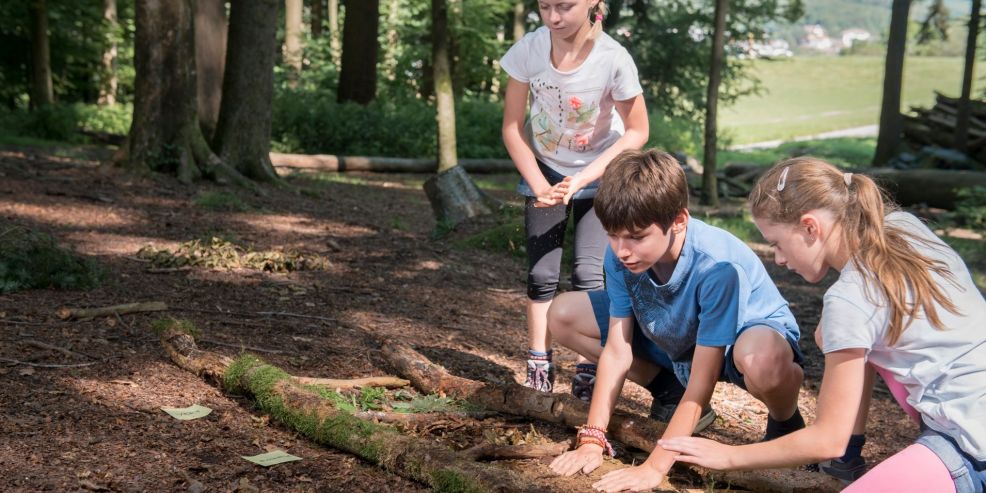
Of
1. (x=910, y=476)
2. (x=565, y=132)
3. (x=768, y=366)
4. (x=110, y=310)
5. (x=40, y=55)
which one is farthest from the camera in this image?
(x=40, y=55)

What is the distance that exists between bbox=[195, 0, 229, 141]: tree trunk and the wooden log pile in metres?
12.9

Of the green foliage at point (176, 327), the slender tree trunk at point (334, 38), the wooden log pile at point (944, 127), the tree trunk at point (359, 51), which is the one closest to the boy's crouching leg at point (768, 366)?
the green foliage at point (176, 327)

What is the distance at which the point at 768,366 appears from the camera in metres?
3.21

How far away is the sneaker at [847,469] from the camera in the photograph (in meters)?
3.28

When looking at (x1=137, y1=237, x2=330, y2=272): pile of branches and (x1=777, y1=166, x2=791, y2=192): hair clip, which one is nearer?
(x1=777, y1=166, x2=791, y2=192): hair clip

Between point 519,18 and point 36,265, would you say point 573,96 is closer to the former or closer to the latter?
point 36,265

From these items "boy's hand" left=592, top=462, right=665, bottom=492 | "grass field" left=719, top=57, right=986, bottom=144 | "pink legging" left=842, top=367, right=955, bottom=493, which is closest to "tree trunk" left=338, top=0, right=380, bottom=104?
"grass field" left=719, top=57, right=986, bottom=144

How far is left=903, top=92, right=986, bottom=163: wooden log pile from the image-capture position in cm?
1778

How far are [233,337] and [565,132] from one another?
6.02 feet

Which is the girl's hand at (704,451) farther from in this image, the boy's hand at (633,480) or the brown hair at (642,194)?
the brown hair at (642,194)

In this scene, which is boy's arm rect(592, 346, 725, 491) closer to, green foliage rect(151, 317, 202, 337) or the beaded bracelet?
the beaded bracelet

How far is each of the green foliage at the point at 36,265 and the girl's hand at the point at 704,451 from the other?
373cm

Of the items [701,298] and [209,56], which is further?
[209,56]

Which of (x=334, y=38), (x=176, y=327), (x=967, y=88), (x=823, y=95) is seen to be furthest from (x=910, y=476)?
(x=823, y=95)
